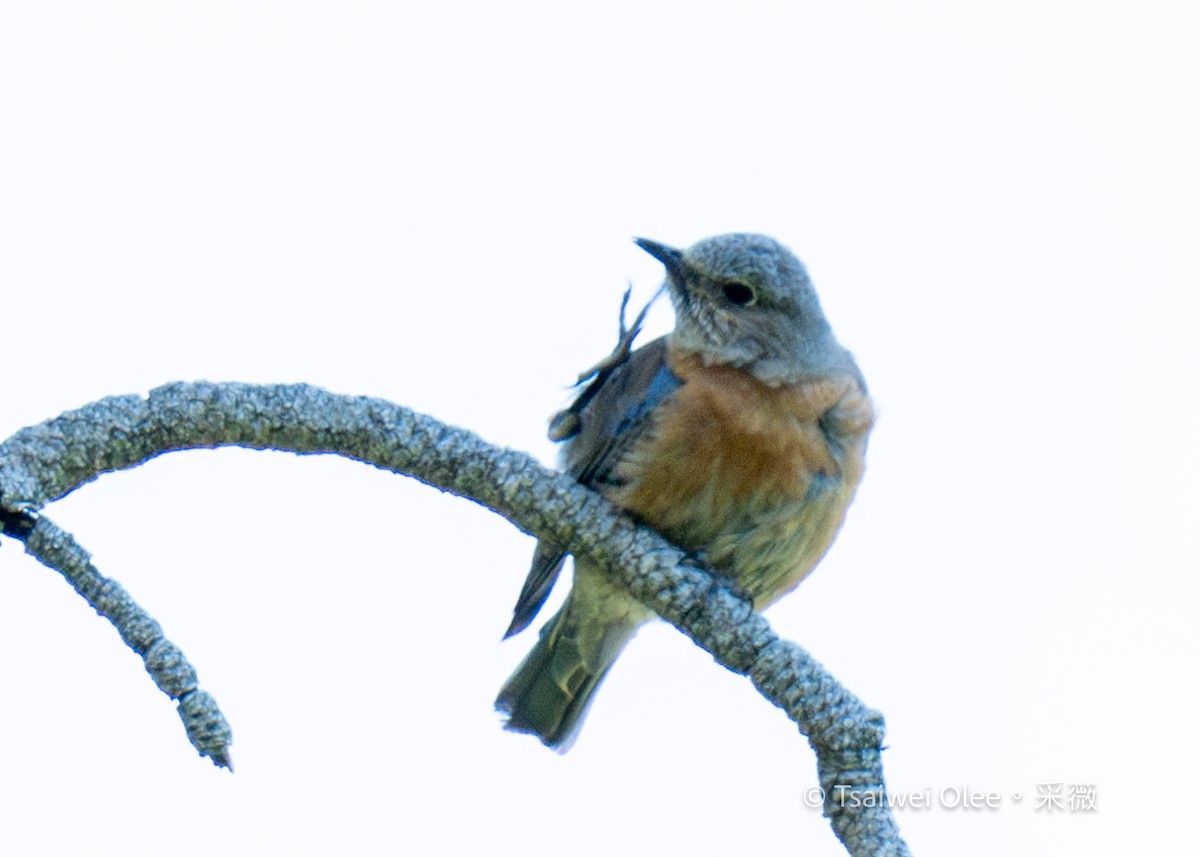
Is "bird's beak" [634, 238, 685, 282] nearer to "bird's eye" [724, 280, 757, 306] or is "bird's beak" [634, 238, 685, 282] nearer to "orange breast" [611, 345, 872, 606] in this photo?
"bird's eye" [724, 280, 757, 306]

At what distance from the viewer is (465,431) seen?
4.74 m

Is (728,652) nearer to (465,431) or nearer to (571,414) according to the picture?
(465,431)

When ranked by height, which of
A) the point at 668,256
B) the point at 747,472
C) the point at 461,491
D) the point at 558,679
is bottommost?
the point at 461,491

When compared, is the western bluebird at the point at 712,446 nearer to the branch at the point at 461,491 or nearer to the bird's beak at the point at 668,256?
the bird's beak at the point at 668,256

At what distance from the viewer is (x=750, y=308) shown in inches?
253

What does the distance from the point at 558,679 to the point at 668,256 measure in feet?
6.78

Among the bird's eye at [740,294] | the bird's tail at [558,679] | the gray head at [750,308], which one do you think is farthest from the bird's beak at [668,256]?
the bird's tail at [558,679]

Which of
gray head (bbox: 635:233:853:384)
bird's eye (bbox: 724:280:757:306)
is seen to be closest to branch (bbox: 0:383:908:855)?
gray head (bbox: 635:233:853:384)

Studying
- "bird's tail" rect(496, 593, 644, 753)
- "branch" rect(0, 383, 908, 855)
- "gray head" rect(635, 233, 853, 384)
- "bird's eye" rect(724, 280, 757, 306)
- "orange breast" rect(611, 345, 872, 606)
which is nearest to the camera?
"branch" rect(0, 383, 908, 855)

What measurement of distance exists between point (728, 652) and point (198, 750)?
1.86m

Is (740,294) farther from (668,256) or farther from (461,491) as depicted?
(461,491)

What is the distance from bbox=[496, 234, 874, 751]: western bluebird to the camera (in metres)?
5.87

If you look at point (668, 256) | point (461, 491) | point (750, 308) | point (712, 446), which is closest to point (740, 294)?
point (750, 308)

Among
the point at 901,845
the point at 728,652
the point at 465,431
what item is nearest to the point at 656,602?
the point at 728,652
